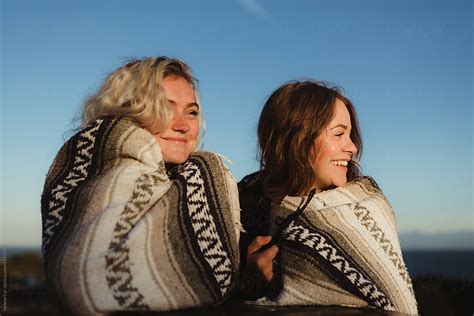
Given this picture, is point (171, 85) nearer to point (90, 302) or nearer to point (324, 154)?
point (324, 154)

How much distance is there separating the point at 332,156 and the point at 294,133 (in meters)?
0.29

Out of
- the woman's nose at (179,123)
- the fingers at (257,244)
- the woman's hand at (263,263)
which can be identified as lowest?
the woman's hand at (263,263)

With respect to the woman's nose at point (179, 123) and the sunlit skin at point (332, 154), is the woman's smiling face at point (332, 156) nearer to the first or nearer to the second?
the sunlit skin at point (332, 154)

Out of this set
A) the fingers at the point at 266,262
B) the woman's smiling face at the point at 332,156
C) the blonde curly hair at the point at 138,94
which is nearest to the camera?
the fingers at the point at 266,262

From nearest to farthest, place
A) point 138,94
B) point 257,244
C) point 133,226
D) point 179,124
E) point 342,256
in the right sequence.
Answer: point 133,226
point 342,256
point 257,244
point 138,94
point 179,124

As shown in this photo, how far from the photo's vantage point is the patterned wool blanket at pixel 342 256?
3178 mm

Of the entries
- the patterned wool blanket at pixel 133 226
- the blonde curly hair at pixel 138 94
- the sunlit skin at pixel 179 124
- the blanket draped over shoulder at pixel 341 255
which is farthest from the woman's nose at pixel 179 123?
the blanket draped over shoulder at pixel 341 255

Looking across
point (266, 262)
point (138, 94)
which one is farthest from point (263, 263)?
point (138, 94)

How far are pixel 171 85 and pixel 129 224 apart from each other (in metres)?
1.26

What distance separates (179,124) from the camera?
148 inches

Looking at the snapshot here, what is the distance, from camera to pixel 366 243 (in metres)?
3.37

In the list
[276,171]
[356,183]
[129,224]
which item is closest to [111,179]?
[129,224]

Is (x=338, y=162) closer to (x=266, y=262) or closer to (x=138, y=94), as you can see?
(x=266, y=262)

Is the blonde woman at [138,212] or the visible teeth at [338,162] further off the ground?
the visible teeth at [338,162]
